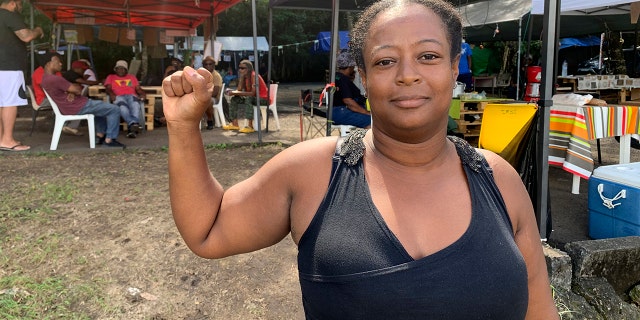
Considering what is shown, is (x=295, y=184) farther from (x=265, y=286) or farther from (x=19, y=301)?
(x=19, y=301)

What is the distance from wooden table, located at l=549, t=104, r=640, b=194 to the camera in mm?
4863

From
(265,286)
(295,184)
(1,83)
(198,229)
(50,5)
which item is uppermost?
(50,5)

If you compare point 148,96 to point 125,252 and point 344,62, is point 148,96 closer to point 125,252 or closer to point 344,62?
point 344,62

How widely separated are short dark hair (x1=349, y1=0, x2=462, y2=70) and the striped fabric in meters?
4.09

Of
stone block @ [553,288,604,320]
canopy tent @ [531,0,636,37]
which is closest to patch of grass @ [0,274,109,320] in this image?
stone block @ [553,288,604,320]

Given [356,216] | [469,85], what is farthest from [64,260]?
[469,85]

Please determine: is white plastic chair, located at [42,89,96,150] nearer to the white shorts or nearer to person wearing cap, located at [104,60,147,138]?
the white shorts

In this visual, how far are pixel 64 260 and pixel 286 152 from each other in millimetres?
2856

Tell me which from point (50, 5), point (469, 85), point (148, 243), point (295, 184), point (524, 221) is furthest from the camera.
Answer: point (469, 85)

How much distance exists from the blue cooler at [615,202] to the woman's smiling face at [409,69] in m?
3.10

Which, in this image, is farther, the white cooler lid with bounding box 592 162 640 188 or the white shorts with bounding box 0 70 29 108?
the white shorts with bounding box 0 70 29 108

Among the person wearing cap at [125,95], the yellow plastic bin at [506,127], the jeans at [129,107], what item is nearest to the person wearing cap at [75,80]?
the person wearing cap at [125,95]

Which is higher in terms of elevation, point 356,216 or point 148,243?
point 356,216

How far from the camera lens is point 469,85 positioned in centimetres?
1151
